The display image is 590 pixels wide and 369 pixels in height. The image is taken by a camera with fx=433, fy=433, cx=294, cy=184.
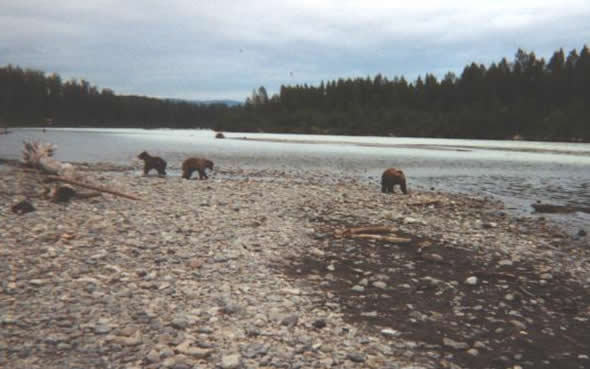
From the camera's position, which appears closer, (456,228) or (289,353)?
(289,353)

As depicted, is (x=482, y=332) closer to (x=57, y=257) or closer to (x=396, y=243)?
(x=396, y=243)

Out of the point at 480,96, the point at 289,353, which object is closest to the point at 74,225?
the point at 289,353

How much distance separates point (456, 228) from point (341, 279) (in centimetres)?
629

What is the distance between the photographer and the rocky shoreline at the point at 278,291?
5.57 meters

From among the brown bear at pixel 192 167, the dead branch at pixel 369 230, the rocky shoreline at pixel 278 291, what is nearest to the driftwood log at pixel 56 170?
the rocky shoreline at pixel 278 291

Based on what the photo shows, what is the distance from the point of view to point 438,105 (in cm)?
14662

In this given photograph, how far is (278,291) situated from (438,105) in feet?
492

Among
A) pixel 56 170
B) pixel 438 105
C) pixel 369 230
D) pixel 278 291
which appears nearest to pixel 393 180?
pixel 369 230

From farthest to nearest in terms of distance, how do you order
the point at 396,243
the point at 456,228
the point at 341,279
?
the point at 456,228 → the point at 396,243 → the point at 341,279

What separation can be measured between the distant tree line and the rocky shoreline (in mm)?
105298

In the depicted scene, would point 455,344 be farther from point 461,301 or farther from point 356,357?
point 461,301

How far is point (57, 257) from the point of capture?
28.0 ft

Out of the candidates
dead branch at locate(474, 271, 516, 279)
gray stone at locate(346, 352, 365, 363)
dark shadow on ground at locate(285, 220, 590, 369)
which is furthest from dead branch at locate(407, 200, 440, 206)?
gray stone at locate(346, 352, 365, 363)

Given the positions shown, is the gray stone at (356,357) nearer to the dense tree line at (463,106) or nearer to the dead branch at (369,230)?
the dead branch at (369,230)
